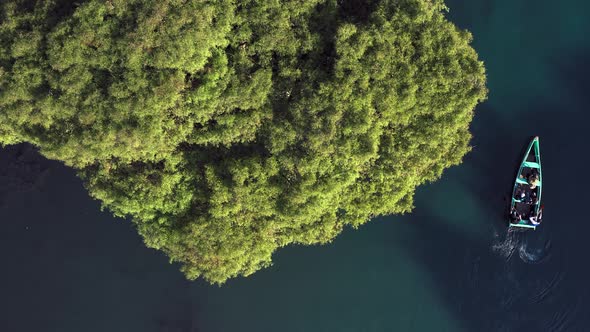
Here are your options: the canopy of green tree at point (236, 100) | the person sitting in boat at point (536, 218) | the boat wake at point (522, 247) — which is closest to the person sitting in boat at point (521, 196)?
the person sitting in boat at point (536, 218)

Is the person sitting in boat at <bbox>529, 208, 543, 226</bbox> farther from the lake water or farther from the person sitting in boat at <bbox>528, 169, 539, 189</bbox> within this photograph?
the person sitting in boat at <bbox>528, 169, 539, 189</bbox>

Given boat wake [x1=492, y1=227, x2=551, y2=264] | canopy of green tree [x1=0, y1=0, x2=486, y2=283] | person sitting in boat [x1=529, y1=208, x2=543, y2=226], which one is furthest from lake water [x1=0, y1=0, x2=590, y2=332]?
canopy of green tree [x1=0, y1=0, x2=486, y2=283]

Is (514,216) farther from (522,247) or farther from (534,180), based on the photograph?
(534,180)

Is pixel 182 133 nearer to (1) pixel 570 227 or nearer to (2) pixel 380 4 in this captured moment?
(2) pixel 380 4

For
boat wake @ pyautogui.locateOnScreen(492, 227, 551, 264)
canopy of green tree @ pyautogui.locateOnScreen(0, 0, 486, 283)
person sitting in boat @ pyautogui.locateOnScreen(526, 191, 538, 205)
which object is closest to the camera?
canopy of green tree @ pyautogui.locateOnScreen(0, 0, 486, 283)

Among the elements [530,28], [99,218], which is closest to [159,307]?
[99,218]

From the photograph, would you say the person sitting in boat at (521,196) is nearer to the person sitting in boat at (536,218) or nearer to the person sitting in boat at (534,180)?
the person sitting in boat at (534,180)
